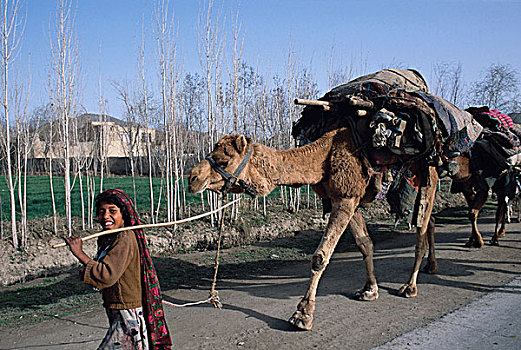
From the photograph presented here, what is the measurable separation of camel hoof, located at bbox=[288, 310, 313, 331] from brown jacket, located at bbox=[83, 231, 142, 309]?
2.20 meters

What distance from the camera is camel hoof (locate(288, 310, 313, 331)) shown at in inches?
188

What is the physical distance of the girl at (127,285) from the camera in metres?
3.05

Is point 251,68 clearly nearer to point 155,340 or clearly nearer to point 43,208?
point 43,208

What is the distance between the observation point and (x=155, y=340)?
3.23 m

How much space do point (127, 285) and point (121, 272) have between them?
0.19 metres

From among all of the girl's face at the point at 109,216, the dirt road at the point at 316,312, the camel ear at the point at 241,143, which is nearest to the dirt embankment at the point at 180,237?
the dirt road at the point at 316,312

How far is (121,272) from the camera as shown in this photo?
9.74ft

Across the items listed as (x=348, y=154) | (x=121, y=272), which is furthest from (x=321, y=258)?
(x=121, y=272)

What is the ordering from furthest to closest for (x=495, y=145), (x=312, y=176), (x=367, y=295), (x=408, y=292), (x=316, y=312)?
(x=495, y=145)
(x=408, y=292)
(x=367, y=295)
(x=316, y=312)
(x=312, y=176)

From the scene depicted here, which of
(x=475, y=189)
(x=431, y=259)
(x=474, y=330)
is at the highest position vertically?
(x=475, y=189)

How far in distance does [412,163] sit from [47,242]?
24.7 ft

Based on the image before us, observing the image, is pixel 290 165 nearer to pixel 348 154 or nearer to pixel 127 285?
pixel 348 154

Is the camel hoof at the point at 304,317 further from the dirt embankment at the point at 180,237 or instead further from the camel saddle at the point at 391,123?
the dirt embankment at the point at 180,237

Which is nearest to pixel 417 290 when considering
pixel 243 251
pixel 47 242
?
pixel 243 251
